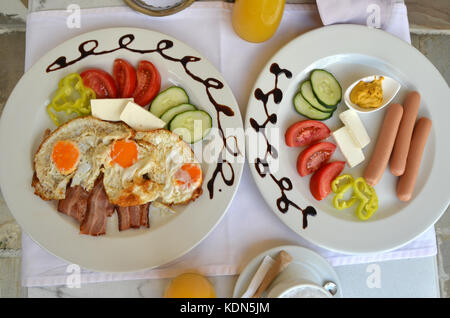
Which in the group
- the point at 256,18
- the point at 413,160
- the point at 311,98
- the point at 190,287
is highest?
the point at 256,18

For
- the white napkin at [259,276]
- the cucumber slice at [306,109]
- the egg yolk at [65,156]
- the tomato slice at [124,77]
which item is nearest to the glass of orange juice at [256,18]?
the cucumber slice at [306,109]

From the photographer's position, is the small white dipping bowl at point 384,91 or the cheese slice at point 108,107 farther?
the small white dipping bowl at point 384,91

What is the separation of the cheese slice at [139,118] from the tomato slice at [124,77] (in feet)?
0.44

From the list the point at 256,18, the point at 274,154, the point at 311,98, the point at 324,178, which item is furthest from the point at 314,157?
the point at 256,18

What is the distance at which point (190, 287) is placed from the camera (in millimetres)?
1625

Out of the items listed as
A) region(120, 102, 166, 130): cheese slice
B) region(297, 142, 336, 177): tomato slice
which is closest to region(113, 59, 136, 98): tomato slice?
region(120, 102, 166, 130): cheese slice

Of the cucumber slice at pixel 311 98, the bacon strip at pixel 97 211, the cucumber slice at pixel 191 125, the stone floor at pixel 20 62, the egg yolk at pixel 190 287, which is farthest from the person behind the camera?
the stone floor at pixel 20 62

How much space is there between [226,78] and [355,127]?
2.68 ft

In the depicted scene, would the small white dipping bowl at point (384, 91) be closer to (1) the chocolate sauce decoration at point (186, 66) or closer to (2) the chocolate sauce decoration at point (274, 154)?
(2) the chocolate sauce decoration at point (274, 154)

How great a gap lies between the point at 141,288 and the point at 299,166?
1.10 meters

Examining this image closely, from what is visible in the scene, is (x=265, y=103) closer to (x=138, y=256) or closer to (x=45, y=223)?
(x=138, y=256)

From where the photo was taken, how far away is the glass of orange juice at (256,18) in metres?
1.75

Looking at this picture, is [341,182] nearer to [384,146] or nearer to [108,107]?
[384,146]

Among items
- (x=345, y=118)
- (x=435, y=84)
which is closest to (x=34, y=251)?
(x=345, y=118)
